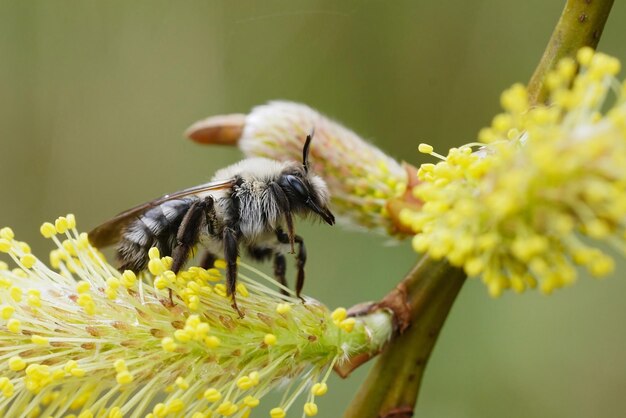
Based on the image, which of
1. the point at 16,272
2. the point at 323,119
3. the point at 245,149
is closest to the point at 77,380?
the point at 16,272

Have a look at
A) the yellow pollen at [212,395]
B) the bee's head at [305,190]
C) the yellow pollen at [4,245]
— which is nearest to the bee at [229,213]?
the bee's head at [305,190]

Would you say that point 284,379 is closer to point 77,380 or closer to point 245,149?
point 77,380

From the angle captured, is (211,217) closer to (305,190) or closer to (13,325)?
(305,190)

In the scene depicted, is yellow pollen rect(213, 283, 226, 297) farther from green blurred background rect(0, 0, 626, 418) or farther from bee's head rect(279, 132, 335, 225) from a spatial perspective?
green blurred background rect(0, 0, 626, 418)

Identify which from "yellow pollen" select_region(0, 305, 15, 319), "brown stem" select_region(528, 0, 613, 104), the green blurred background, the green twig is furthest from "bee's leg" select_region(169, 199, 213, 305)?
the green blurred background

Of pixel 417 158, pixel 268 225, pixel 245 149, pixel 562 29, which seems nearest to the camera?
pixel 562 29

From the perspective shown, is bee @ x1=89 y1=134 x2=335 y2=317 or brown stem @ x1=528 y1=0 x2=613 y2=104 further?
bee @ x1=89 y1=134 x2=335 y2=317
